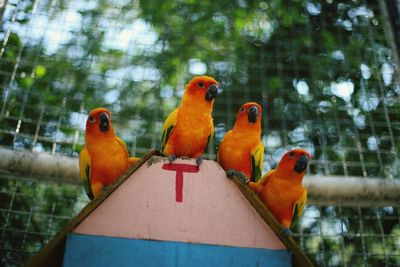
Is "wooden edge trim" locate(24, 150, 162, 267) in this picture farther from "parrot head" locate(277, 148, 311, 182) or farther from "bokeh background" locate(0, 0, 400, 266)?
"bokeh background" locate(0, 0, 400, 266)

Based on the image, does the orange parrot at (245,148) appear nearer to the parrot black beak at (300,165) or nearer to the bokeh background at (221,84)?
the parrot black beak at (300,165)

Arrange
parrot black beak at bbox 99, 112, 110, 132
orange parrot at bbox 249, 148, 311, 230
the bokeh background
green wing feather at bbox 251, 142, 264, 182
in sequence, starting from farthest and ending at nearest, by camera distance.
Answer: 1. the bokeh background
2. green wing feather at bbox 251, 142, 264, 182
3. parrot black beak at bbox 99, 112, 110, 132
4. orange parrot at bbox 249, 148, 311, 230

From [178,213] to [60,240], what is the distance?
0.42m

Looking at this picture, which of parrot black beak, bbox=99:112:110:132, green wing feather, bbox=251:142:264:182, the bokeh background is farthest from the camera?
the bokeh background

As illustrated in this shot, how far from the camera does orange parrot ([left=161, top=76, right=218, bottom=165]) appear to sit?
2.08 meters

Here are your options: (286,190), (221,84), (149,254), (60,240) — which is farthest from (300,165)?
(221,84)

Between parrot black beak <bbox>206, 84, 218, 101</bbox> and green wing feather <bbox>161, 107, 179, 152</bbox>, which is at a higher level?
parrot black beak <bbox>206, 84, 218, 101</bbox>

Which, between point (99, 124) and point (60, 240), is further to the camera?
point (99, 124)

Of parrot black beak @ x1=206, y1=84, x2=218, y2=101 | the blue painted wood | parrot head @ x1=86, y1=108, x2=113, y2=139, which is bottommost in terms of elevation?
the blue painted wood

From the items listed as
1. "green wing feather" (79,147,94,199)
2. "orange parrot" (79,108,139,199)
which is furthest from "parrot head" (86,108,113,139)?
"green wing feather" (79,147,94,199)

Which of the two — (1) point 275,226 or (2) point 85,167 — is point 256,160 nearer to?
(1) point 275,226

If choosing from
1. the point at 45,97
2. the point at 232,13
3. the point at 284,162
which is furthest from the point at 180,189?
the point at 232,13

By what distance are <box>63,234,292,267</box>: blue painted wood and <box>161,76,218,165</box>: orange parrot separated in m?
0.68

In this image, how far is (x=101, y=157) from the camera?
1.97 metres
